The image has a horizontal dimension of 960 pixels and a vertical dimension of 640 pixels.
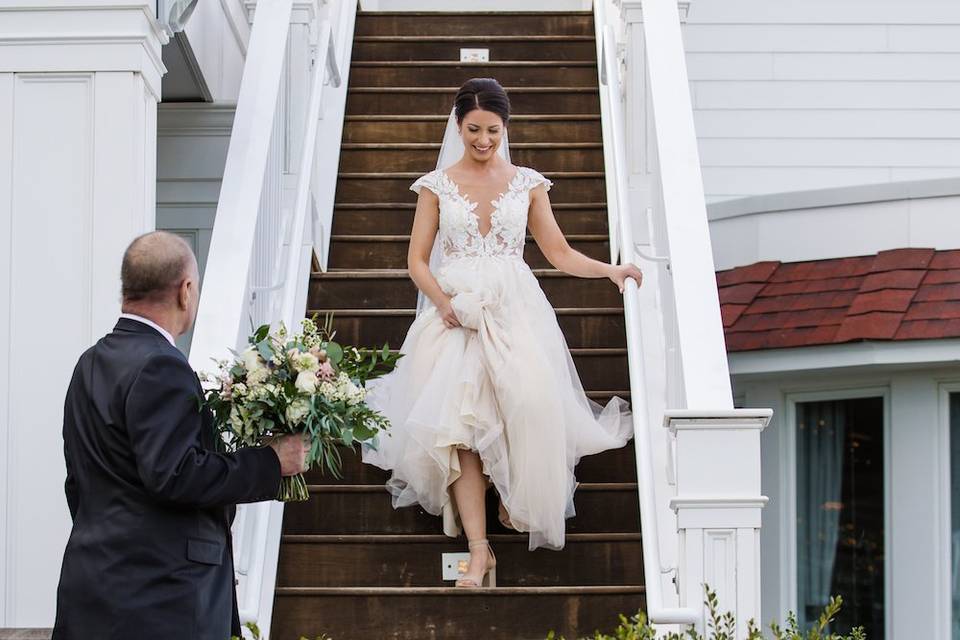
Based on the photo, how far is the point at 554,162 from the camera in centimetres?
696

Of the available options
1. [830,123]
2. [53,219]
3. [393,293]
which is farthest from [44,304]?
[830,123]

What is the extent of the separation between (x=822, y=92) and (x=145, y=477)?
5913mm

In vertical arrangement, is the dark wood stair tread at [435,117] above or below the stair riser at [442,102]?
below

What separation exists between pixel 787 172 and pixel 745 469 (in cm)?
439

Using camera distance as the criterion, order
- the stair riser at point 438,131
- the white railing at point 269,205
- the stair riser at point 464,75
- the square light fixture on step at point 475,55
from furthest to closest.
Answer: the square light fixture on step at point 475,55 → the stair riser at point 464,75 → the stair riser at point 438,131 → the white railing at point 269,205

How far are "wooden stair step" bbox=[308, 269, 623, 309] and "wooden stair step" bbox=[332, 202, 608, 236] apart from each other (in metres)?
0.56

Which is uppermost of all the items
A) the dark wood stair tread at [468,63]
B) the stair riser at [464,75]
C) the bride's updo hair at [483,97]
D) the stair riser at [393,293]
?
the dark wood stair tread at [468,63]

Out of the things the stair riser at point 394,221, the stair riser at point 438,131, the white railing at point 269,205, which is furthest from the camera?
the stair riser at point 438,131

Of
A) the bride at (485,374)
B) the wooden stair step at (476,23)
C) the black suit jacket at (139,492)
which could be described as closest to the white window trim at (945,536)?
the bride at (485,374)

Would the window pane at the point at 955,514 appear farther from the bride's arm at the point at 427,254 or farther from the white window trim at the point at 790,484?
the bride's arm at the point at 427,254

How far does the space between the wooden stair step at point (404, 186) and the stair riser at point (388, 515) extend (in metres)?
2.06

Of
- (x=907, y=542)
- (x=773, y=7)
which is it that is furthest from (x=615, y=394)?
(x=773, y=7)

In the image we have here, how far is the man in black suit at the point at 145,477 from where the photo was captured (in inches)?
111

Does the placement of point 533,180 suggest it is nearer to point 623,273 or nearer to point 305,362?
point 623,273
